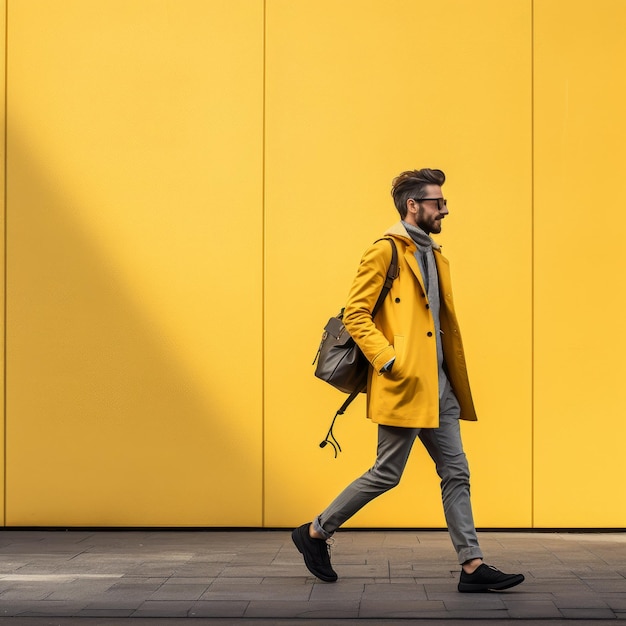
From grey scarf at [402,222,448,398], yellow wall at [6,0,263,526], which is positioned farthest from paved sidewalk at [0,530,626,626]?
grey scarf at [402,222,448,398]

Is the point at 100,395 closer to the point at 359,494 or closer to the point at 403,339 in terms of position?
the point at 359,494

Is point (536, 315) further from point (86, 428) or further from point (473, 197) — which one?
point (86, 428)

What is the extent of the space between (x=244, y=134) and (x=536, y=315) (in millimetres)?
2185

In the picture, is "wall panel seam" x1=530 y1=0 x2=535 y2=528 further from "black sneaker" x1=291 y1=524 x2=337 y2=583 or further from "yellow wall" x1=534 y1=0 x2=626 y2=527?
"black sneaker" x1=291 y1=524 x2=337 y2=583

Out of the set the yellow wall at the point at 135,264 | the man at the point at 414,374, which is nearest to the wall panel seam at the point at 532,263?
the yellow wall at the point at 135,264

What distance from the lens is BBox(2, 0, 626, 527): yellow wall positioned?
7.62m

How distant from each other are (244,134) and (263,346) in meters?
1.36

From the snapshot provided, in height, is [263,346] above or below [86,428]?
above

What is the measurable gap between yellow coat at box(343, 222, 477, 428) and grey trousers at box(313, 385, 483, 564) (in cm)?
13

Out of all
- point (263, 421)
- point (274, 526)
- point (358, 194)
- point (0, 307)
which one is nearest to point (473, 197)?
point (358, 194)

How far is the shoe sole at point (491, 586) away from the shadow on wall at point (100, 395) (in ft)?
7.97

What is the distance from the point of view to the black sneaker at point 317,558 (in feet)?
18.9

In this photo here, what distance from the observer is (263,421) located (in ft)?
25.2

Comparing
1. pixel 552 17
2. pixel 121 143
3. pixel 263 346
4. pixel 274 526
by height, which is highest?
pixel 552 17
